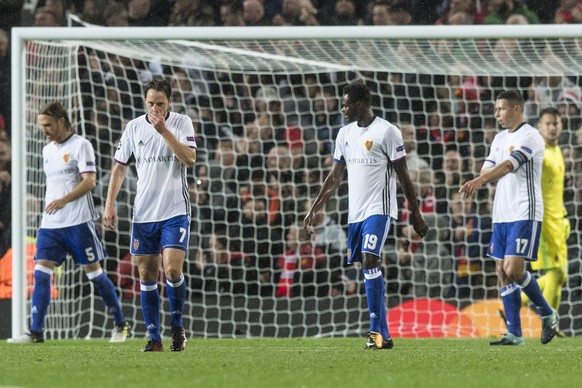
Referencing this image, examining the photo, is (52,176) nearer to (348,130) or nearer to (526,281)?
(348,130)

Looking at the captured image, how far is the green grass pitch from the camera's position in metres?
4.82

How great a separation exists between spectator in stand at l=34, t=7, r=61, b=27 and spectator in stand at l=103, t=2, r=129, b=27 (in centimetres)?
68

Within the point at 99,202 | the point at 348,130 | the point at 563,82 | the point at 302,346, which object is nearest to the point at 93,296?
the point at 99,202

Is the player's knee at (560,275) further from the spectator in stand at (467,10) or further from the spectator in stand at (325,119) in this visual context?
the spectator in stand at (467,10)

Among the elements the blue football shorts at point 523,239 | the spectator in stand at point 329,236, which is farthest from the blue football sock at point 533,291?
the spectator in stand at point 329,236

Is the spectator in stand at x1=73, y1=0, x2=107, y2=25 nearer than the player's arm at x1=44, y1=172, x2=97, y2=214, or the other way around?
the player's arm at x1=44, y1=172, x2=97, y2=214

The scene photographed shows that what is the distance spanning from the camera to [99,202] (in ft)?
36.2

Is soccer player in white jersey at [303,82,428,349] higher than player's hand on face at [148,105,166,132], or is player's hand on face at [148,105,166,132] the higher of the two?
player's hand on face at [148,105,166,132]

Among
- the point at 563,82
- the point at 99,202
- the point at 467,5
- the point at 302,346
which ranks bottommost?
the point at 302,346

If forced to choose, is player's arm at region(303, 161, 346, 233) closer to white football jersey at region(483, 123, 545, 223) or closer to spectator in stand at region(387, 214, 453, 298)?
white football jersey at region(483, 123, 545, 223)

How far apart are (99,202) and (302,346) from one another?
12.2 feet

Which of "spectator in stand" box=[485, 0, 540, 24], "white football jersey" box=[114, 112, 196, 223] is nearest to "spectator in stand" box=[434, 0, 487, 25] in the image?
"spectator in stand" box=[485, 0, 540, 24]

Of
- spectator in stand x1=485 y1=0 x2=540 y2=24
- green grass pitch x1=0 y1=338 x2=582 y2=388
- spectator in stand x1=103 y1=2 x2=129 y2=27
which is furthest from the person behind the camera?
spectator in stand x1=103 y1=2 x2=129 y2=27

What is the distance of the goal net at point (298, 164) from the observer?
10133 millimetres
